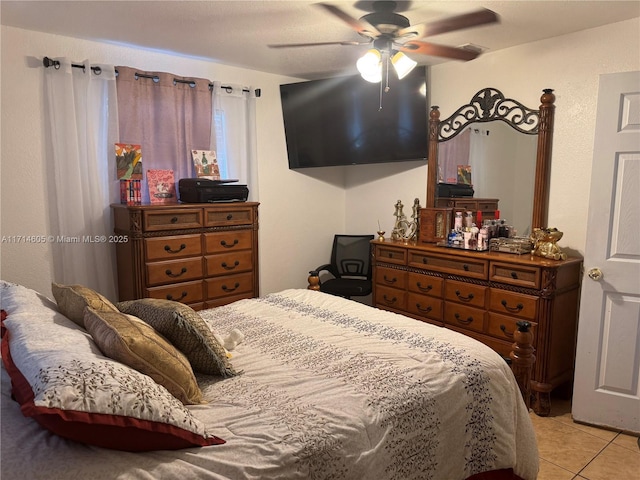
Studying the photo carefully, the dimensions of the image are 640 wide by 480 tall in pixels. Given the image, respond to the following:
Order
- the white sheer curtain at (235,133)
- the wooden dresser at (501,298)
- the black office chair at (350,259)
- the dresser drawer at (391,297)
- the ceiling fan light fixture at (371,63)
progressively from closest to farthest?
the ceiling fan light fixture at (371,63), the wooden dresser at (501,298), the dresser drawer at (391,297), the white sheer curtain at (235,133), the black office chair at (350,259)

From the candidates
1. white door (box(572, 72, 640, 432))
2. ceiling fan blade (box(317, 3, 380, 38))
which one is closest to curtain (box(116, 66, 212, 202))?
ceiling fan blade (box(317, 3, 380, 38))

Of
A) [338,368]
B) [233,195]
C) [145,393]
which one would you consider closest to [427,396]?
[338,368]

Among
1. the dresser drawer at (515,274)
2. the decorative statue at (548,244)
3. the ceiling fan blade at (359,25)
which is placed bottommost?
the dresser drawer at (515,274)

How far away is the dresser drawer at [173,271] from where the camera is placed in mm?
3129

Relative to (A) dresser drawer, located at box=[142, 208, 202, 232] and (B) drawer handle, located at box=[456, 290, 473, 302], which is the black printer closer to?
(A) dresser drawer, located at box=[142, 208, 202, 232]

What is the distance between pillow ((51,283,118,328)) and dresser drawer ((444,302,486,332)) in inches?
93.0

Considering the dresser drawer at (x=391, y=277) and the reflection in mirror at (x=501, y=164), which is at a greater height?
the reflection in mirror at (x=501, y=164)

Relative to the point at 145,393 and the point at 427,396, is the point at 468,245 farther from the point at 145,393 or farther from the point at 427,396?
the point at 145,393

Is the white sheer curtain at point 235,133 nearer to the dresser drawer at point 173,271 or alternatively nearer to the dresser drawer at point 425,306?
the dresser drawer at point 173,271

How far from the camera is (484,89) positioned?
11.6 ft

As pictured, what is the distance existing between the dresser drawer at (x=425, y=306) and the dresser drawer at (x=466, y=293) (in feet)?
0.38

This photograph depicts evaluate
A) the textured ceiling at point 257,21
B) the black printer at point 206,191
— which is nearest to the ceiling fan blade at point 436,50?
the textured ceiling at point 257,21

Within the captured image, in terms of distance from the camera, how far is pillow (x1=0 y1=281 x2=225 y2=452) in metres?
1.02

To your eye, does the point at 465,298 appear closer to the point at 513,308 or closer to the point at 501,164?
the point at 513,308
